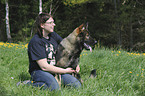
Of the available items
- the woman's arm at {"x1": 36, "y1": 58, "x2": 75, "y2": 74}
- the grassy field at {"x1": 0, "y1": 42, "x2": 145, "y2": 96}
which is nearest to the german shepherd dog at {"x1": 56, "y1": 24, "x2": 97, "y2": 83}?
the woman's arm at {"x1": 36, "y1": 58, "x2": 75, "y2": 74}

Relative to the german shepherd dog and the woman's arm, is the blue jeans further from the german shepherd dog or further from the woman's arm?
the german shepherd dog

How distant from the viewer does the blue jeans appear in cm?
254

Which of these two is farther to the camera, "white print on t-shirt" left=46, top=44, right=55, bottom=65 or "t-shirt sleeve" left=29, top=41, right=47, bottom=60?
"white print on t-shirt" left=46, top=44, right=55, bottom=65

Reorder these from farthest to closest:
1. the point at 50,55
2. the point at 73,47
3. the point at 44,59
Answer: the point at 50,55
the point at 44,59
the point at 73,47

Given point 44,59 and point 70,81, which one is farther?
point 70,81

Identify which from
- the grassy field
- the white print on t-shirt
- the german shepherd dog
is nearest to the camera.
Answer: the german shepherd dog

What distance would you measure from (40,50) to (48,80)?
1.72 feet

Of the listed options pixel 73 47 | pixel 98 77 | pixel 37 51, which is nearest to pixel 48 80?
pixel 37 51

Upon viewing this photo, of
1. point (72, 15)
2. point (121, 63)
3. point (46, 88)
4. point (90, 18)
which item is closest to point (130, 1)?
point (90, 18)

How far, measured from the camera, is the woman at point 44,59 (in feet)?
8.36

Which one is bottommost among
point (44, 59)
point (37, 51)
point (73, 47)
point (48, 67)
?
point (48, 67)

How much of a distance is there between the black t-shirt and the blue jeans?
14 centimetres

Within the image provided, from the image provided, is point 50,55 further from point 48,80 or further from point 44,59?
point 48,80

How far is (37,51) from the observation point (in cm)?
255
